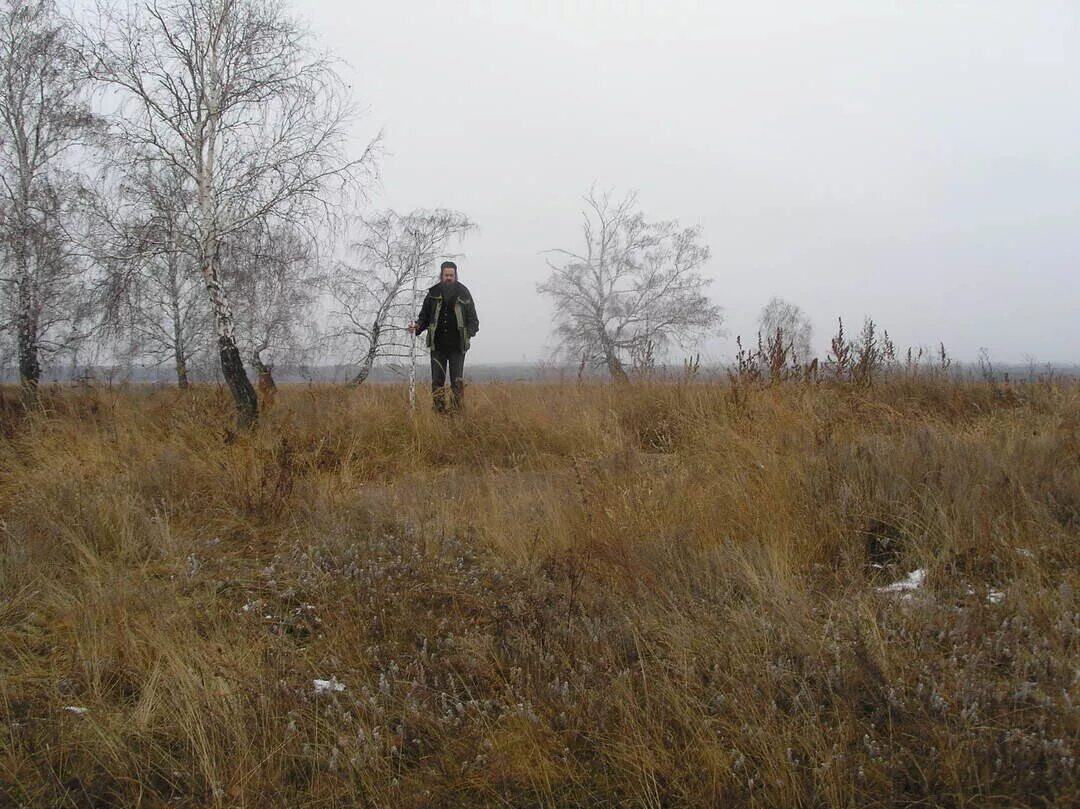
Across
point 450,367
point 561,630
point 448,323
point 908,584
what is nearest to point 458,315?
point 448,323

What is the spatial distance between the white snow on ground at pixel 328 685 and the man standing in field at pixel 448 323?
17.5 feet

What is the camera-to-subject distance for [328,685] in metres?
2.06

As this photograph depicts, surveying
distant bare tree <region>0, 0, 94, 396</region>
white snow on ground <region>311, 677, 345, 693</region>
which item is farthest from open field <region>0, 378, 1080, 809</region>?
distant bare tree <region>0, 0, 94, 396</region>

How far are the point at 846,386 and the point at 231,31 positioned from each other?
27.2 feet

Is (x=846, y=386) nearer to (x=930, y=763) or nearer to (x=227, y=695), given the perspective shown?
(x=930, y=763)

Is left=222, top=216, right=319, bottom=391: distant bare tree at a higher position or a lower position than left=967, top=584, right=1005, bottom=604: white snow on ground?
higher

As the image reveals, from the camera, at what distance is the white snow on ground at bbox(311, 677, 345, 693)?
2.00 metres

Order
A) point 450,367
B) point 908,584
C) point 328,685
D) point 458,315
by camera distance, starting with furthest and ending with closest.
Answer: point 450,367
point 458,315
point 908,584
point 328,685

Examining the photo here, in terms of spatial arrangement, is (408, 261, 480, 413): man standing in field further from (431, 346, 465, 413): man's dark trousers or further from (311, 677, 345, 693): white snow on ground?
(311, 677, 345, 693): white snow on ground

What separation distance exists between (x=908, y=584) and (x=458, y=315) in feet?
18.8

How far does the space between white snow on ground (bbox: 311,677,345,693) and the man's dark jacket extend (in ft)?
18.4

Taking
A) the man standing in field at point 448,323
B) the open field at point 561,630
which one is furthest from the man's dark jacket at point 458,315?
the open field at point 561,630

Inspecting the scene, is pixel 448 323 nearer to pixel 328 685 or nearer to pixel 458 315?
pixel 458 315

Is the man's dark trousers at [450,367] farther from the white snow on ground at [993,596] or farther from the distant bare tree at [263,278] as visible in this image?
the white snow on ground at [993,596]
